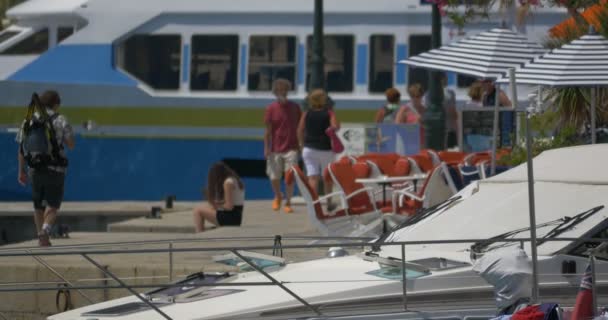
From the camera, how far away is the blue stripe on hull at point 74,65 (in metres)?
22.4

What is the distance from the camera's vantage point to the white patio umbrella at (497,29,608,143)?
1285cm

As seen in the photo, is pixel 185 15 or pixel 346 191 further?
pixel 185 15

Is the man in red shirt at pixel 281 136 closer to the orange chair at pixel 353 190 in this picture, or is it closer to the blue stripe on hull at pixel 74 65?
the orange chair at pixel 353 190

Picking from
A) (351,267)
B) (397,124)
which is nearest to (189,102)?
(397,124)

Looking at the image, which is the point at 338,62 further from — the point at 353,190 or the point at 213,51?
the point at 353,190

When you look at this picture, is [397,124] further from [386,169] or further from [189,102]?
[189,102]

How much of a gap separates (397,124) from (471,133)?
5.27 feet

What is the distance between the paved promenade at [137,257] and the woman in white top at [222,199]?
0.78ft

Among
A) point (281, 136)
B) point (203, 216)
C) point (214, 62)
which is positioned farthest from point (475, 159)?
point (214, 62)

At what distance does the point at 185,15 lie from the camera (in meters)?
22.6

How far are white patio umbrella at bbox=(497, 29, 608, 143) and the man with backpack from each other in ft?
13.9

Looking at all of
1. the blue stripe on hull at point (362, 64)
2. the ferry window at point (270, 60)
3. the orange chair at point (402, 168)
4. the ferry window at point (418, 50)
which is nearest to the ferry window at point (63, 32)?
the ferry window at point (270, 60)

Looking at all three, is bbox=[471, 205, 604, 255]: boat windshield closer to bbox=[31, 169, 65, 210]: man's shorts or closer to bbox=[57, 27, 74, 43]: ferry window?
bbox=[31, 169, 65, 210]: man's shorts

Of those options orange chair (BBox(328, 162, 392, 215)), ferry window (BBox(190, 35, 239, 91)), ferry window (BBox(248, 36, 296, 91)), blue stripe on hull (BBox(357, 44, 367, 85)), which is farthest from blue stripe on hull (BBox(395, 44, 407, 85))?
orange chair (BBox(328, 162, 392, 215))
